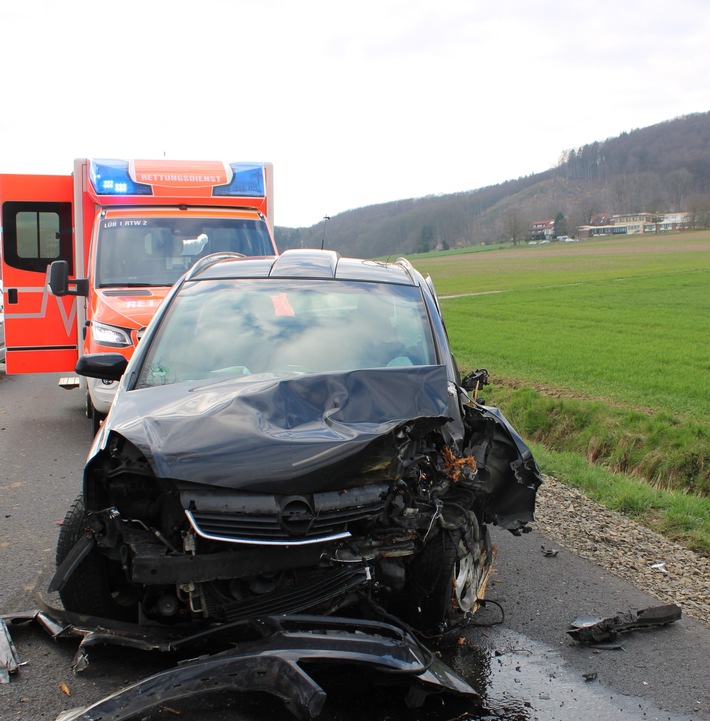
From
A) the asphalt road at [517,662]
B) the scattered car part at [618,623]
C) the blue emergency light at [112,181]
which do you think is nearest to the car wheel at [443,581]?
the asphalt road at [517,662]

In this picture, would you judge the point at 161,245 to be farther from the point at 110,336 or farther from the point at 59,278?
the point at 110,336

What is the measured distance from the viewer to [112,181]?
422 inches

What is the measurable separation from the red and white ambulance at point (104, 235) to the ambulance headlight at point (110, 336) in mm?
436

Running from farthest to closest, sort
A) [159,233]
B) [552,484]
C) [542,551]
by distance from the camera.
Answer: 1. [159,233]
2. [552,484]
3. [542,551]

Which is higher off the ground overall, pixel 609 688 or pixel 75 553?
pixel 75 553

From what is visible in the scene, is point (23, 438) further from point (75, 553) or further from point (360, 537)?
point (360, 537)

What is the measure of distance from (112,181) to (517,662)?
332 inches

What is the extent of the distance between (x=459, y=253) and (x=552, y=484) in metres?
98.5

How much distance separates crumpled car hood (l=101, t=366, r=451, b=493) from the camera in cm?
355

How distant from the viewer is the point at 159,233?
34.1ft

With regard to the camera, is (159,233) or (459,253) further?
(459,253)

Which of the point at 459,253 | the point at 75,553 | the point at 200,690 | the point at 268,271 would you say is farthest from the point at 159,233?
the point at 459,253

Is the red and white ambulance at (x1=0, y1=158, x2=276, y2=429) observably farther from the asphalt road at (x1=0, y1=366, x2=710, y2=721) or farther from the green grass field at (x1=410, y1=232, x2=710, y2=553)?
the green grass field at (x1=410, y1=232, x2=710, y2=553)

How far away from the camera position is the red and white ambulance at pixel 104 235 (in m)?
10.0
